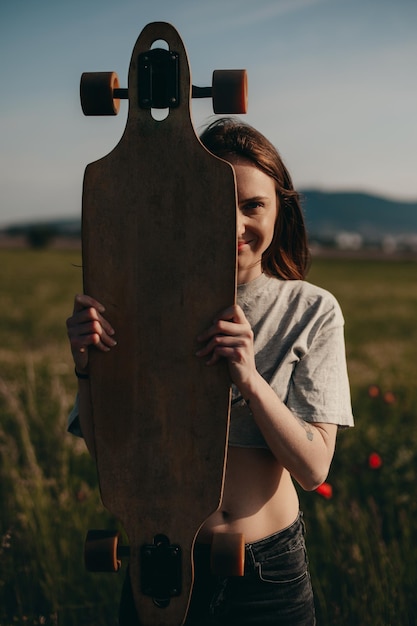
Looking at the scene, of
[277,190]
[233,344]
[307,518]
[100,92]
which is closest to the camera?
[233,344]

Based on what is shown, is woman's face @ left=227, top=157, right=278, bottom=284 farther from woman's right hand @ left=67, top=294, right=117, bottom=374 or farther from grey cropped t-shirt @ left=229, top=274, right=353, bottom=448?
woman's right hand @ left=67, top=294, right=117, bottom=374

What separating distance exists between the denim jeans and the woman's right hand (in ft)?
1.84

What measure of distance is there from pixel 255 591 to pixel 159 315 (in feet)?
2.39

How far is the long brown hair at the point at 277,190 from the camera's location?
1821 mm

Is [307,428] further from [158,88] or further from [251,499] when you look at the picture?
[158,88]

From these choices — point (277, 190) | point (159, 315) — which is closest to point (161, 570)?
point (159, 315)

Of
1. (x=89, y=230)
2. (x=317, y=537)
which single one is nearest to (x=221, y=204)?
(x=89, y=230)

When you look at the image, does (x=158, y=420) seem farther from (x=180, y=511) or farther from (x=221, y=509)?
(x=221, y=509)

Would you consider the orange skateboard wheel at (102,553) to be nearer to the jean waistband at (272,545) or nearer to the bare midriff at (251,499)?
the bare midriff at (251,499)

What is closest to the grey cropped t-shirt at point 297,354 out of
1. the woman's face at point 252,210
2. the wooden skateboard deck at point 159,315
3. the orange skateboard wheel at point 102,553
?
the woman's face at point 252,210

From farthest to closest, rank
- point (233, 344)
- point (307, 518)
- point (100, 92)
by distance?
point (307, 518), point (100, 92), point (233, 344)

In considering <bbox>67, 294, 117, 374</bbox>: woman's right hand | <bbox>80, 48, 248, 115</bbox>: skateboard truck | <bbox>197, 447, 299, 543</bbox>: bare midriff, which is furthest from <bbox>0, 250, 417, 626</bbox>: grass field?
<bbox>197, 447, 299, 543</bbox>: bare midriff

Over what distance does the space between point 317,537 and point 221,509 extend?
63.7 inches

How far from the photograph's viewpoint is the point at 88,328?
1.56 m
